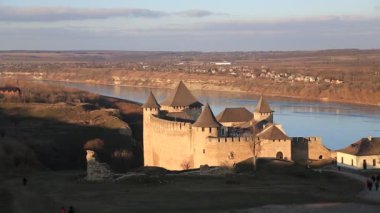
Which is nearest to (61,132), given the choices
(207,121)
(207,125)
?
(207,121)

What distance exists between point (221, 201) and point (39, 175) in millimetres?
7864

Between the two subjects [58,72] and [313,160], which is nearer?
[313,160]

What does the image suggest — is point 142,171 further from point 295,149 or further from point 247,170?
point 295,149

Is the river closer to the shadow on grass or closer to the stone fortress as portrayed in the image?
the stone fortress

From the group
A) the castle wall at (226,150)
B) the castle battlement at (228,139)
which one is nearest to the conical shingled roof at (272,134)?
the castle wall at (226,150)

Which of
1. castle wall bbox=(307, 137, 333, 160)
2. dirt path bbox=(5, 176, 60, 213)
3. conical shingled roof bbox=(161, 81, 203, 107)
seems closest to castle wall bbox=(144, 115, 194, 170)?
conical shingled roof bbox=(161, 81, 203, 107)

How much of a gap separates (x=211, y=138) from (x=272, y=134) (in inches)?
83.1

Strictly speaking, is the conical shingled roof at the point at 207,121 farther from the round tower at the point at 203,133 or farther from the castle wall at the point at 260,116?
the castle wall at the point at 260,116

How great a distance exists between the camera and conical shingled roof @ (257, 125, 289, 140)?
21.8 meters

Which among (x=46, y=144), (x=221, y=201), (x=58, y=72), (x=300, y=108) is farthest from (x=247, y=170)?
(x=58, y=72)

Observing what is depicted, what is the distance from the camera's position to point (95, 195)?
15820 mm

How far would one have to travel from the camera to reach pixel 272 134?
2195 cm

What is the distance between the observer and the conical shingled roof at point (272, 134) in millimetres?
21828

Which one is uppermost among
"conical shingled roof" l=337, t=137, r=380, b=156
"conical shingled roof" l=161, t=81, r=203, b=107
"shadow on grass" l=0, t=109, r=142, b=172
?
"conical shingled roof" l=161, t=81, r=203, b=107
